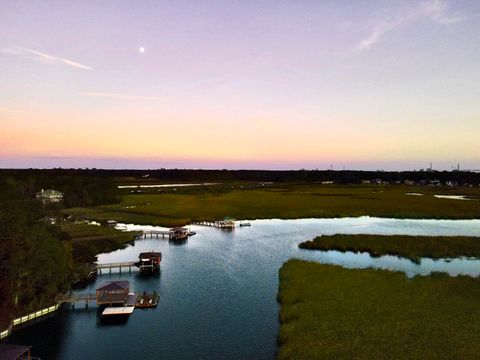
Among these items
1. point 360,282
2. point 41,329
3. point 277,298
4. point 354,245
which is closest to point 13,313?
point 41,329

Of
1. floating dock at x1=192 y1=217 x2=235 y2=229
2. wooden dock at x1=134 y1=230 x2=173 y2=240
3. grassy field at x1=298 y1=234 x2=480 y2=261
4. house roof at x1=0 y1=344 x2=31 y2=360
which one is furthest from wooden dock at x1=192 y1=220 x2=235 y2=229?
house roof at x1=0 y1=344 x2=31 y2=360

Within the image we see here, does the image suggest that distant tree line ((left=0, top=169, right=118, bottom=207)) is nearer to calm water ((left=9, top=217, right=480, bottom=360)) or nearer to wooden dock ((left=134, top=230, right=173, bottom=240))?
wooden dock ((left=134, top=230, right=173, bottom=240))

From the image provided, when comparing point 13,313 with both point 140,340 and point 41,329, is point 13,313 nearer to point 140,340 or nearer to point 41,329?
point 41,329

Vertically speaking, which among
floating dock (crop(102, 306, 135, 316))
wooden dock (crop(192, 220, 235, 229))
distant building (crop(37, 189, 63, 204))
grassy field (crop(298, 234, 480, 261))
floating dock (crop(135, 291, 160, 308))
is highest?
distant building (crop(37, 189, 63, 204))

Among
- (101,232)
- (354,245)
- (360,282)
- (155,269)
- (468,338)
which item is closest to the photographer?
(468,338)

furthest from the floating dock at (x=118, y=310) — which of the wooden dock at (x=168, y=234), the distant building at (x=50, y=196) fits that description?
the distant building at (x=50, y=196)

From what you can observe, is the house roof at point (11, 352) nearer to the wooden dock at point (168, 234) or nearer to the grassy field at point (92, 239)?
the grassy field at point (92, 239)
